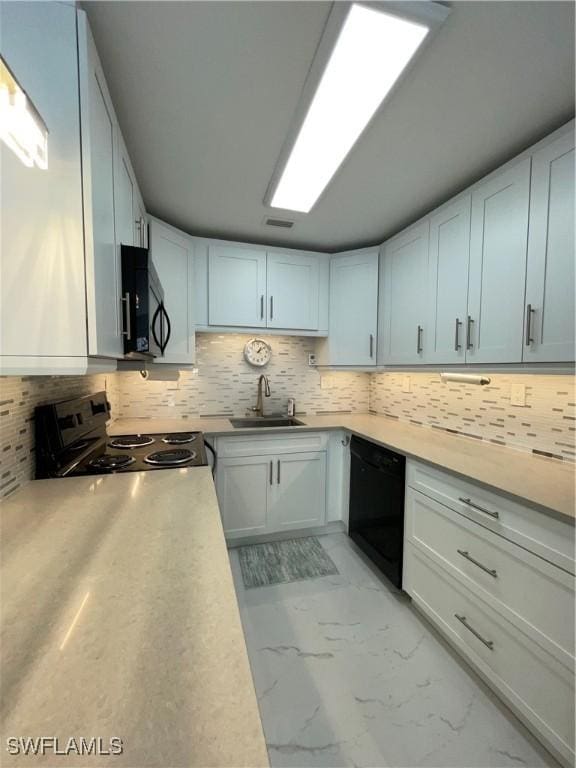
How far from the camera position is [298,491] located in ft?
7.86

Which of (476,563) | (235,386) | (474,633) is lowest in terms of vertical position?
(474,633)

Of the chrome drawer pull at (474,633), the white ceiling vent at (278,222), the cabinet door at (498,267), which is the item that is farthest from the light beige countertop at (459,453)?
the white ceiling vent at (278,222)

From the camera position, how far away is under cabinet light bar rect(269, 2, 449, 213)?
864 mm

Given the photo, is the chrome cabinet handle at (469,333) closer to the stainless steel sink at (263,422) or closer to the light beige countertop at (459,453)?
the light beige countertop at (459,453)

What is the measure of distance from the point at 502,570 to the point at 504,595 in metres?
0.09

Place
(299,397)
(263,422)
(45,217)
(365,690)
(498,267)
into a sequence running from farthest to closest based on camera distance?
(299,397) < (263,422) < (498,267) < (365,690) < (45,217)

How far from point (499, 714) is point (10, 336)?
83.4 inches

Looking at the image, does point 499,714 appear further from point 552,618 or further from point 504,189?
point 504,189

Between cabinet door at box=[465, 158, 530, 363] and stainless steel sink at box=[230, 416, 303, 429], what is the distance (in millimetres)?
1506

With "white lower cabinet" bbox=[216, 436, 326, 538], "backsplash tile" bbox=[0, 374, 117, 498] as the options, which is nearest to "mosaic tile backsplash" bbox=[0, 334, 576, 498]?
"backsplash tile" bbox=[0, 374, 117, 498]

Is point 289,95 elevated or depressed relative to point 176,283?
elevated

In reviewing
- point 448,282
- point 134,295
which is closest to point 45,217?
point 134,295

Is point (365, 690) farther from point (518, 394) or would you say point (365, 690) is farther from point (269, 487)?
point (518, 394)

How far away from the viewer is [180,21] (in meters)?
0.90
